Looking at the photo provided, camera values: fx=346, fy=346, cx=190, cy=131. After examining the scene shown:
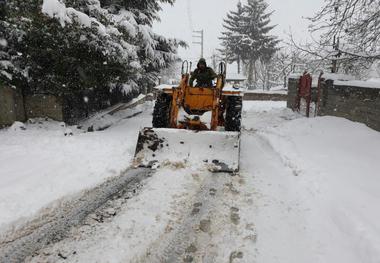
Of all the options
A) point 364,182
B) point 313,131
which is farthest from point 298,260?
point 313,131

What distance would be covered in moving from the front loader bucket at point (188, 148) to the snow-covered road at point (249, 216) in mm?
259

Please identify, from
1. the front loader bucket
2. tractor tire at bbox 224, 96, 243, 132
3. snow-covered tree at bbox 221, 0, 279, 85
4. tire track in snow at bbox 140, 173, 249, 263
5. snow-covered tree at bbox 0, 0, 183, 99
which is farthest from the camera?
snow-covered tree at bbox 221, 0, 279, 85

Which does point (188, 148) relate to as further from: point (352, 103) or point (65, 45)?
point (352, 103)

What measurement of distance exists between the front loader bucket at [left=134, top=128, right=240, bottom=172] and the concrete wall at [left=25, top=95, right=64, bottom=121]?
11.9 feet

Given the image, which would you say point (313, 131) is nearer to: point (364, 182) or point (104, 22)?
point (364, 182)

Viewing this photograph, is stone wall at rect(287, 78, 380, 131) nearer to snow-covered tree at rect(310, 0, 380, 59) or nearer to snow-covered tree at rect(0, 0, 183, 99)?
snow-covered tree at rect(310, 0, 380, 59)

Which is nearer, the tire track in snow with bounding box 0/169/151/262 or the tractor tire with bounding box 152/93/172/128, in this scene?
the tire track in snow with bounding box 0/169/151/262

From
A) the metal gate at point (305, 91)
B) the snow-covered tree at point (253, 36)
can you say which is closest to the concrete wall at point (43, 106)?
the metal gate at point (305, 91)

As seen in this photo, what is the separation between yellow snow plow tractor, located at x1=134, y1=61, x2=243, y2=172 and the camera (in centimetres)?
576

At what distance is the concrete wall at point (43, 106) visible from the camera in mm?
8500

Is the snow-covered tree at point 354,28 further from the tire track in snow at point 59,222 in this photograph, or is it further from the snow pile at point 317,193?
the tire track in snow at point 59,222

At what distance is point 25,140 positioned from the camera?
706 centimetres

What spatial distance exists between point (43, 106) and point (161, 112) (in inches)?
131

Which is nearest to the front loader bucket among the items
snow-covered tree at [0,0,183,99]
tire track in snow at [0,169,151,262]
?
tire track in snow at [0,169,151,262]
